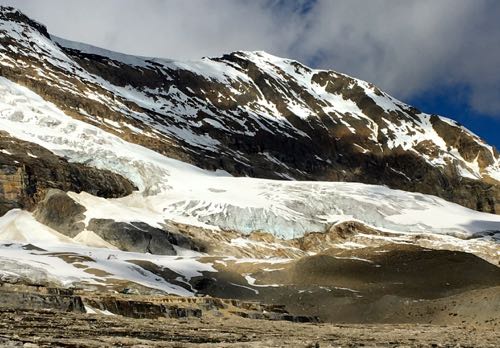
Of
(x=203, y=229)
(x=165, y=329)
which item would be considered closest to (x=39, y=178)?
(x=203, y=229)

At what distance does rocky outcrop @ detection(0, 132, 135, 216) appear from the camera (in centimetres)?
15400

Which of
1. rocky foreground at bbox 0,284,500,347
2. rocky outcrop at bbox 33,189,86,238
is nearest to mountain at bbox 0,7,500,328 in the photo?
rocky outcrop at bbox 33,189,86,238

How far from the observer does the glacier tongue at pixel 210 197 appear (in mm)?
160375

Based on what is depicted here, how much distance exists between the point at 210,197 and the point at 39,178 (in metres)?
40.8

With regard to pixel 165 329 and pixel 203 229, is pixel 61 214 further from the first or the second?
pixel 165 329

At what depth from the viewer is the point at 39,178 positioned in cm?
16000

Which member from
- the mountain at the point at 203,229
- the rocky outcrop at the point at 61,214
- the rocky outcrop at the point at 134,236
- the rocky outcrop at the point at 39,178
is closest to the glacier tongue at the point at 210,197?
the mountain at the point at 203,229

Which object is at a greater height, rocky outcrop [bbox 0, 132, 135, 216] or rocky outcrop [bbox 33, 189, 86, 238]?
rocky outcrop [bbox 0, 132, 135, 216]

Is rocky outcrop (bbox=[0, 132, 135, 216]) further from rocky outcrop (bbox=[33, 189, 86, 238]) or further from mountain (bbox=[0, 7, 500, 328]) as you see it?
rocky outcrop (bbox=[33, 189, 86, 238])

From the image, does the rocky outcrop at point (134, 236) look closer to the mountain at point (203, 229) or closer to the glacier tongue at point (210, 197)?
the mountain at point (203, 229)

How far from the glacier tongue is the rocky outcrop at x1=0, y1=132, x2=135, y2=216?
4433 millimetres

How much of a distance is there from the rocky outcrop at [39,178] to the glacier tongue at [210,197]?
443 cm

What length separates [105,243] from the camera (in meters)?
140

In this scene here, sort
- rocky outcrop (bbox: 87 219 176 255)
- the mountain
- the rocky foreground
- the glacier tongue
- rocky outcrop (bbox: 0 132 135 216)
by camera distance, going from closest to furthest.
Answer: the rocky foreground < the mountain < rocky outcrop (bbox: 87 219 176 255) < rocky outcrop (bbox: 0 132 135 216) < the glacier tongue
